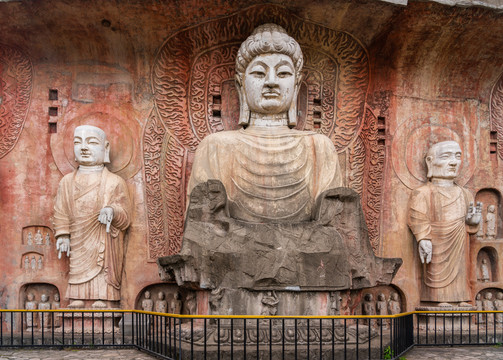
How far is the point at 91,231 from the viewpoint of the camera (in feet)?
31.8

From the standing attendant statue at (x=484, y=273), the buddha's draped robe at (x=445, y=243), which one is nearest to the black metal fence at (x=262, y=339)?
the buddha's draped robe at (x=445, y=243)

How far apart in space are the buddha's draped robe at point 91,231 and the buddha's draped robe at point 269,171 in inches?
56.6

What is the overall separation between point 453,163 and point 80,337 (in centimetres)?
645

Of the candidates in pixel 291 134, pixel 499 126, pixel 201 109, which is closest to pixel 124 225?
pixel 201 109

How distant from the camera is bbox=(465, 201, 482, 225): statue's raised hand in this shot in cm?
1026

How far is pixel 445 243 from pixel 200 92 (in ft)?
15.6

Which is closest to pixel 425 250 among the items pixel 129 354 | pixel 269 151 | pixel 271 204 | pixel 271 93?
pixel 271 204

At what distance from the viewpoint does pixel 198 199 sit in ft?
28.1

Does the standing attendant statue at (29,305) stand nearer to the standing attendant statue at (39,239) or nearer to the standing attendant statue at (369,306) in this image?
the standing attendant statue at (39,239)

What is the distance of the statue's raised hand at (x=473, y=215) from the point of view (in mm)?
10258

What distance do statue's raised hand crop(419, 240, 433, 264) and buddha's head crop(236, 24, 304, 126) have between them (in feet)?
9.38

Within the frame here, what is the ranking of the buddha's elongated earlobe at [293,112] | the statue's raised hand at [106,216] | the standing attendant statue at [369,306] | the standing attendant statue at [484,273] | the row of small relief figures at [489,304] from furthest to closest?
the standing attendant statue at [484,273] < the row of small relief figures at [489,304] < the standing attendant statue at [369,306] < the buddha's elongated earlobe at [293,112] < the statue's raised hand at [106,216]

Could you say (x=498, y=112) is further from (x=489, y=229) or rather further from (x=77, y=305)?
(x=77, y=305)

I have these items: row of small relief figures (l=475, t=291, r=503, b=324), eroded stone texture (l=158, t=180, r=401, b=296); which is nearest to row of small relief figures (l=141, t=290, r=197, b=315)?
eroded stone texture (l=158, t=180, r=401, b=296)
